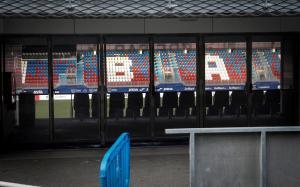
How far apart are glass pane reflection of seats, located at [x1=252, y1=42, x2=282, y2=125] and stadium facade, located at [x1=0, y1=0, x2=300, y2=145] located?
0.02m

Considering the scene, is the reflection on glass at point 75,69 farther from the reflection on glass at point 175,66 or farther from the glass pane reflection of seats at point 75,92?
the reflection on glass at point 175,66

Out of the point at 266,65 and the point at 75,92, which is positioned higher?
the point at 266,65

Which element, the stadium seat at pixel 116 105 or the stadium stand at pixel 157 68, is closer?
the stadium stand at pixel 157 68

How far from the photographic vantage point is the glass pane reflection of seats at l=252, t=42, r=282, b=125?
9.80 m

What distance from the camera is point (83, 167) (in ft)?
25.1

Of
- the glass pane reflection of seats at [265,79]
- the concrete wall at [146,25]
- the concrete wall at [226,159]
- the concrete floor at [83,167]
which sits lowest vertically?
the concrete floor at [83,167]

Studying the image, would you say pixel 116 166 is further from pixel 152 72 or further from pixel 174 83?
pixel 174 83

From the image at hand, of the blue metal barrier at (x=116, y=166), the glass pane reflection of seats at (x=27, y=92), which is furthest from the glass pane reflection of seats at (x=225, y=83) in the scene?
the blue metal barrier at (x=116, y=166)

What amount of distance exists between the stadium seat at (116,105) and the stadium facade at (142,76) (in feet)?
0.07

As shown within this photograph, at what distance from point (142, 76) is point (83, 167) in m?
2.65

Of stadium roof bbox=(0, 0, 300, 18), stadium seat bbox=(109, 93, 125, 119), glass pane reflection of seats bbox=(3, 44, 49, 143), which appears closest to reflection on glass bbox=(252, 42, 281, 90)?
stadium roof bbox=(0, 0, 300, 18)

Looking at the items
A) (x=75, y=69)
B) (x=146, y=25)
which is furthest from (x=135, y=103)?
(x=146, y=25)

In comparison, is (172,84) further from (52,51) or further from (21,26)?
(21,26)

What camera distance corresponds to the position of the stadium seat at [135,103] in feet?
31.8
